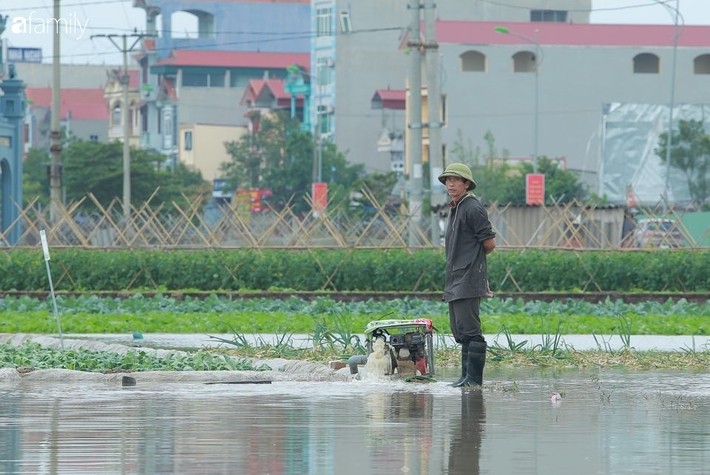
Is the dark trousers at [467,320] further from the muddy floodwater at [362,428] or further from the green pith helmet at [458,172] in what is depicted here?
the green pith helmet at [458,172]

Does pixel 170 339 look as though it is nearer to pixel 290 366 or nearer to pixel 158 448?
pixel 290 366

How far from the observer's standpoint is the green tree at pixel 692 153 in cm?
7131

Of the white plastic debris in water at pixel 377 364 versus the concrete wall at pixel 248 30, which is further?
the concrete wall at pixel 248 30

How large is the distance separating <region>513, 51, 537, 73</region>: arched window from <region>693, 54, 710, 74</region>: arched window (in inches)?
348

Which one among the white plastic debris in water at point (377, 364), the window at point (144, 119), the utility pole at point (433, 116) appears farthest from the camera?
the window at point (144, 119)

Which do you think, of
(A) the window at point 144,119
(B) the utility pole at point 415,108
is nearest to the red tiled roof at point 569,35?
(A) the window at point 144,119

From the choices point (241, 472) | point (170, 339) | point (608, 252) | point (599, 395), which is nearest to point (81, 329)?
point (170, 339)

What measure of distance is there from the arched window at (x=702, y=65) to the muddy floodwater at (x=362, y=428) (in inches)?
2729

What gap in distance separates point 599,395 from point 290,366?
10.4ft

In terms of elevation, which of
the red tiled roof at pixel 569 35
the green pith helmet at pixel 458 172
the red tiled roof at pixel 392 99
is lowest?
the green pith helmet at pixel 458 172

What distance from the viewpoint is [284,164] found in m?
83.5

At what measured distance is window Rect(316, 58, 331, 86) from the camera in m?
91.6

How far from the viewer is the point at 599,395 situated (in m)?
11.5

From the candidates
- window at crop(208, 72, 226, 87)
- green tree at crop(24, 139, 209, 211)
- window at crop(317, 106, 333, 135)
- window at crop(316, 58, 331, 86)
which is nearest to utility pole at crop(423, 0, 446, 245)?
green tree at crop(24, 139, 209, 211)
